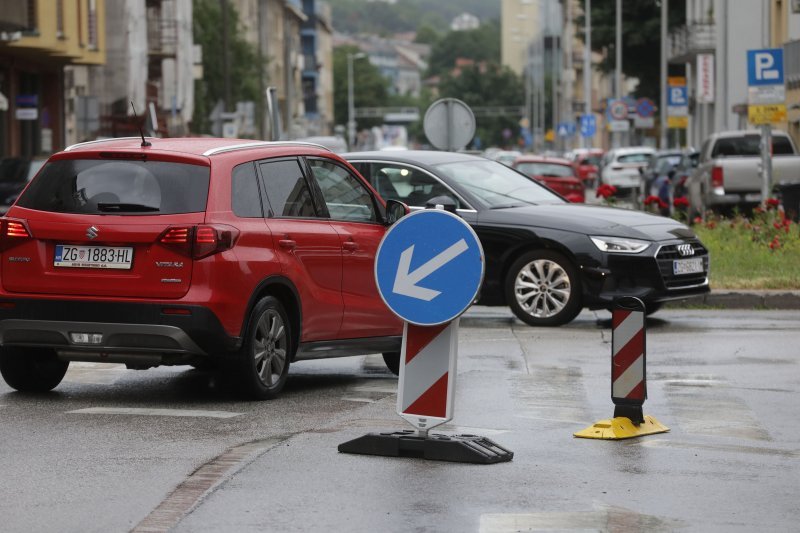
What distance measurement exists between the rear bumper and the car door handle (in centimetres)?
80

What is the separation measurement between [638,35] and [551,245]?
209 feet

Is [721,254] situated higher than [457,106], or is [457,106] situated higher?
[457,106]

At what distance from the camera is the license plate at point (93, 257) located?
10445 mm

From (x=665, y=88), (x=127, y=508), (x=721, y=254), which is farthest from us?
(x=665, y=88)

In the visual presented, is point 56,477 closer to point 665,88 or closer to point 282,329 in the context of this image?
point 282,329

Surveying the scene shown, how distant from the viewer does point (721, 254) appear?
71.1ft

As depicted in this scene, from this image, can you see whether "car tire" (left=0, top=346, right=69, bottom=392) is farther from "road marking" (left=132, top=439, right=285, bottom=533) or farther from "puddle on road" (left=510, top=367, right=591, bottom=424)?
"puddle on road" (left=510, top=367, right=591, bottom=424)

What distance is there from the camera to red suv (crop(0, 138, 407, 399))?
1037 centimetres

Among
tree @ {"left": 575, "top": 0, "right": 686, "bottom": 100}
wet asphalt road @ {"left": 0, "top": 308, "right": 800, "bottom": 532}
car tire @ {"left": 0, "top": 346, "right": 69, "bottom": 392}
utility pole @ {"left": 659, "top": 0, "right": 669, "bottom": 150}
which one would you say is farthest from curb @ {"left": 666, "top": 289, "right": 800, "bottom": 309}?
tree @ {"left": 575, "top": 0, "right": 686, "bottom": 100}

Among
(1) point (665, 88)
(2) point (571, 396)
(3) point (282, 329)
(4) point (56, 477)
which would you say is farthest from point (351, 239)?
(1) point (665, 88)

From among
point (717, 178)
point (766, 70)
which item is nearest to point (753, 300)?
point (766, 70)

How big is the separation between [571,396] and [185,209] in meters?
2.64

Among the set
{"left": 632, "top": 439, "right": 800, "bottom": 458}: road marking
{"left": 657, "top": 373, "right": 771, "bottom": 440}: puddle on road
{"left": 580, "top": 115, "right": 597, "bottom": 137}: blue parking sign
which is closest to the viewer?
{"left": 632, "top": 439, "right": 800, "bottom": 458}: road marking

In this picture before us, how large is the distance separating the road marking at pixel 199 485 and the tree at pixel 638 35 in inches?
2798
